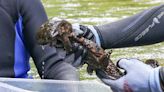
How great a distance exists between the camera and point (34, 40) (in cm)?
233

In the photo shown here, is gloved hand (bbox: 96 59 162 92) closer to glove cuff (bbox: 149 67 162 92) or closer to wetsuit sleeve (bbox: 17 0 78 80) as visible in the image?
glove cuff (bbox: 149 67 162 92)

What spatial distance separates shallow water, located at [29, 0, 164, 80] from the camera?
5.00m

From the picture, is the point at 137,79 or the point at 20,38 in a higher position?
the point at 20,38

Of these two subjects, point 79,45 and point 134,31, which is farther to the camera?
point 134,31

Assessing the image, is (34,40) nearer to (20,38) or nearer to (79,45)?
(20,38)

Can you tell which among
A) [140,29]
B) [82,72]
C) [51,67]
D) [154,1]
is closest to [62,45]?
[51,67]

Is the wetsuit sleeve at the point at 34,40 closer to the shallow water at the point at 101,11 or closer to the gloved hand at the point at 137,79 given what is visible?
the gloved hand at the point at 137,79

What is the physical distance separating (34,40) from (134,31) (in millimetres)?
380

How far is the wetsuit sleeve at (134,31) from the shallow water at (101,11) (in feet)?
8.26

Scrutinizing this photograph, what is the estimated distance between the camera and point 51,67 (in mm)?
2252

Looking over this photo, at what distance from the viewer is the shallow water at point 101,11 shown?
500cm

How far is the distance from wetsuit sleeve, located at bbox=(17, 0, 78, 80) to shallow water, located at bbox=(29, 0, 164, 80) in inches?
98.0

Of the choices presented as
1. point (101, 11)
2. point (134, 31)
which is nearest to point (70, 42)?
point (134, 31)

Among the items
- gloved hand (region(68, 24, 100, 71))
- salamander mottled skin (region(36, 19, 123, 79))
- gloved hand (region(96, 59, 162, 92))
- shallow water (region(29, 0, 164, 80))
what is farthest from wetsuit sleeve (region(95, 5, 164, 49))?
shallow water (region(29, 0, 164, 80))
